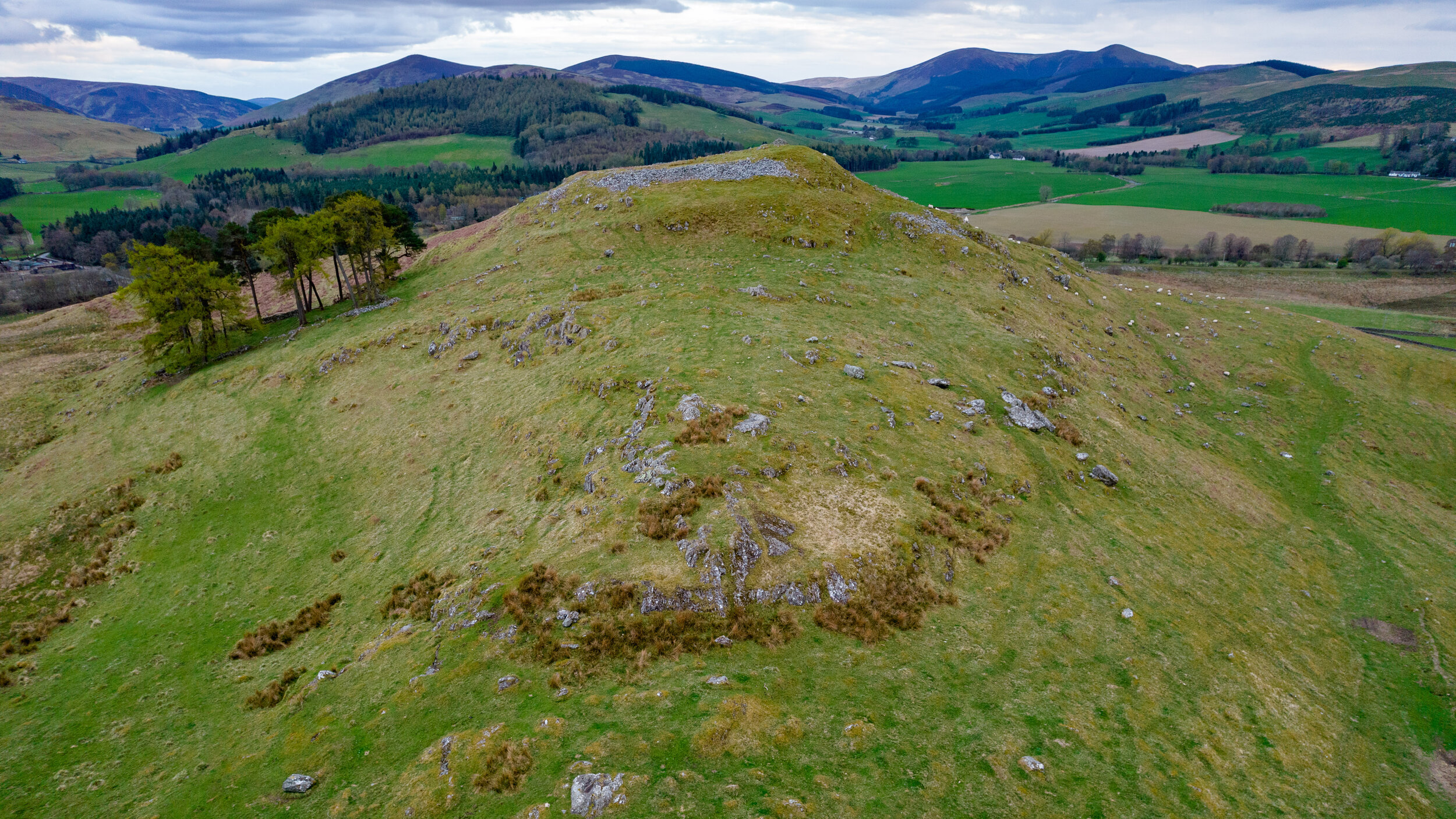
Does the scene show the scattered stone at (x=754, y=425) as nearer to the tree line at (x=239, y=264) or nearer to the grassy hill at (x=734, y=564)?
the grassy hill at (x=734, y=564)

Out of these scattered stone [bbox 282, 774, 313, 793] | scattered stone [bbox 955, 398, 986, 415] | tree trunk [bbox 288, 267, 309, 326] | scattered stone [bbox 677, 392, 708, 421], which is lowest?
scattered stone [bbox 282, 774, 313, 793]

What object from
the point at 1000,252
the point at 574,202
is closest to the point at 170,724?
the point at 574,202

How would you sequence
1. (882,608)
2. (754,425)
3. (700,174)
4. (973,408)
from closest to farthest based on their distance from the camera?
(882,608) < (754,425) < (973,408) < (700,174)

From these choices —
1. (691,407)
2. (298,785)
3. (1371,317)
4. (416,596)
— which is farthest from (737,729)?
(1371,317)

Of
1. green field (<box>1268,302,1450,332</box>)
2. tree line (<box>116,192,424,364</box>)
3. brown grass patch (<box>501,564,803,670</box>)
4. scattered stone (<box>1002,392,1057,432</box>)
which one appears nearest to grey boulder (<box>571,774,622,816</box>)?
brown grass patch (<box>501,564,803,670</box>)

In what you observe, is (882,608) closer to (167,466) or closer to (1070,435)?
(1070,435)

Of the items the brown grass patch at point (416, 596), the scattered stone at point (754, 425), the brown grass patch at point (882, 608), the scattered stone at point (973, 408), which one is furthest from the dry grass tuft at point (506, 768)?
the scattered stone at point (973, 408)

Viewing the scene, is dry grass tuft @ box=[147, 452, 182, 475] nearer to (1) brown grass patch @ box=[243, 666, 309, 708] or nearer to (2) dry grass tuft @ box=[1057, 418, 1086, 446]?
(1) brown grass patch @ box=[243, 666, 309, 708]
